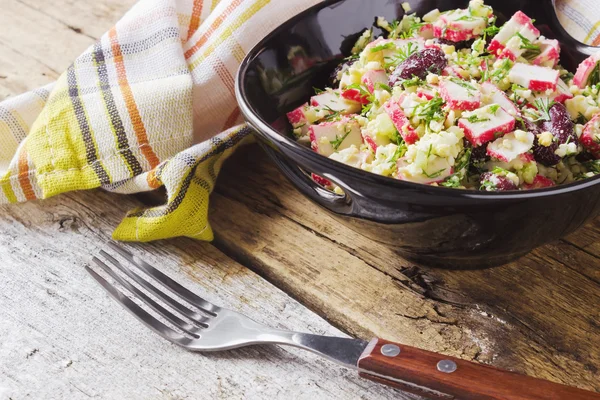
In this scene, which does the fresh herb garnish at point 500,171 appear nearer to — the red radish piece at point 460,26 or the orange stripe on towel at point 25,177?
the red radish piece at point 460,26

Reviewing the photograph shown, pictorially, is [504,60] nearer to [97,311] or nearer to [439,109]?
[439,109]

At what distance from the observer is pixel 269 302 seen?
1104 millimetres

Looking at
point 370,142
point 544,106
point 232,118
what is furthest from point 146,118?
point 544,106

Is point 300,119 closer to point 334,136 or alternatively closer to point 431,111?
point 334,136

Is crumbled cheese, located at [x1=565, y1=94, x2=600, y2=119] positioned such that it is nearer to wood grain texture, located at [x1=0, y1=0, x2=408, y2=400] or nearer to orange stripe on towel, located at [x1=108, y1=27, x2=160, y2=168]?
wood grain texture, located at [x1=0, y1=0, x2=408, y2=400]

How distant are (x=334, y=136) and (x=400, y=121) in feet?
0.36

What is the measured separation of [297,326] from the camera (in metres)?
1.06

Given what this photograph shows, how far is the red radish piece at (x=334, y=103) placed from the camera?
1.14 m

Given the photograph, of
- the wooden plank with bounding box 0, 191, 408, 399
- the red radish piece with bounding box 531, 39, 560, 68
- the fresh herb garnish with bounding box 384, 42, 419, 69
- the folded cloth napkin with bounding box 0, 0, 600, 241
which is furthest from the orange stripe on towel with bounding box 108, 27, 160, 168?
the red radish piece with bounding box 531, 39, 560, 68

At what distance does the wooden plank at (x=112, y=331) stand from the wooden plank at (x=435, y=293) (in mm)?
52

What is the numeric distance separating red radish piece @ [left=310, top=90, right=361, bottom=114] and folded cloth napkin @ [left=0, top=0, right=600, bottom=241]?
161 millimetres

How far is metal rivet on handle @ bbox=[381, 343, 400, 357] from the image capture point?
90 centimetres

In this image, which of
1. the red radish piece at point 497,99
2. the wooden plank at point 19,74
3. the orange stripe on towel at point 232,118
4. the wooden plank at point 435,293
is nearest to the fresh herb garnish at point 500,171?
the red radish piece at point 497,99

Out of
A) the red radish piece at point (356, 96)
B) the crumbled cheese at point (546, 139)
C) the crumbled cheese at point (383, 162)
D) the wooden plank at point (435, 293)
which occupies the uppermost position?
the red radish piece at point (356, 96)
